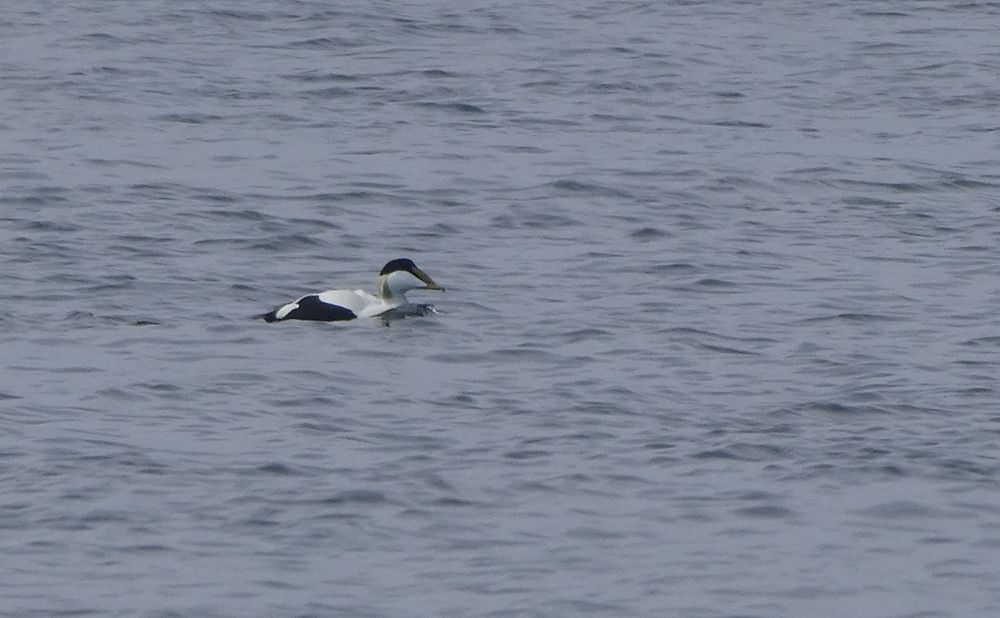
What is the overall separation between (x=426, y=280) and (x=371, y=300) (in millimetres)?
455

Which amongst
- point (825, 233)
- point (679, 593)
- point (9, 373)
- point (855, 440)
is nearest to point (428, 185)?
point (825, 233)

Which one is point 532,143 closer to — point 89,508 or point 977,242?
A: point 977,242

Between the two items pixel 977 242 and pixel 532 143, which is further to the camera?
pixel 532 143

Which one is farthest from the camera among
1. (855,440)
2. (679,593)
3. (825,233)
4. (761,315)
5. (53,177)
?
(53,177)

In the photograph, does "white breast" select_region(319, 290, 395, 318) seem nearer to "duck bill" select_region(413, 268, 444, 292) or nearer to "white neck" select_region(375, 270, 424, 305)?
"white neck" select_region(375, 270, 424, 305)

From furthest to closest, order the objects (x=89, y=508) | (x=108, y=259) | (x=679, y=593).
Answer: (x=108, y=259), (x=89, y=508), (x=679, y=593)

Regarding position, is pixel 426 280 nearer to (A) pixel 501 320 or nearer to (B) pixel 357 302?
(B) pixel 357 302

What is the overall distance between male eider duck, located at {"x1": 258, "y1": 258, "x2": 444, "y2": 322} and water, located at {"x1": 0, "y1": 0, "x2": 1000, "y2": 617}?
0.59 ft

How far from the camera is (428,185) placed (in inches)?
859

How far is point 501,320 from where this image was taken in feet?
55.1

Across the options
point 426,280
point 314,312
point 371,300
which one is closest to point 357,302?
point 371,300

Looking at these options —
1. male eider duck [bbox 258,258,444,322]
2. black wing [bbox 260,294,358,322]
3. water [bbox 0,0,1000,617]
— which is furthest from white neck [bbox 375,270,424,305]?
black wing [bbox 260,294,358,322]

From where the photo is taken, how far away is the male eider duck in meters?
16.8

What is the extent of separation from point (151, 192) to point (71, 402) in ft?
23.9
